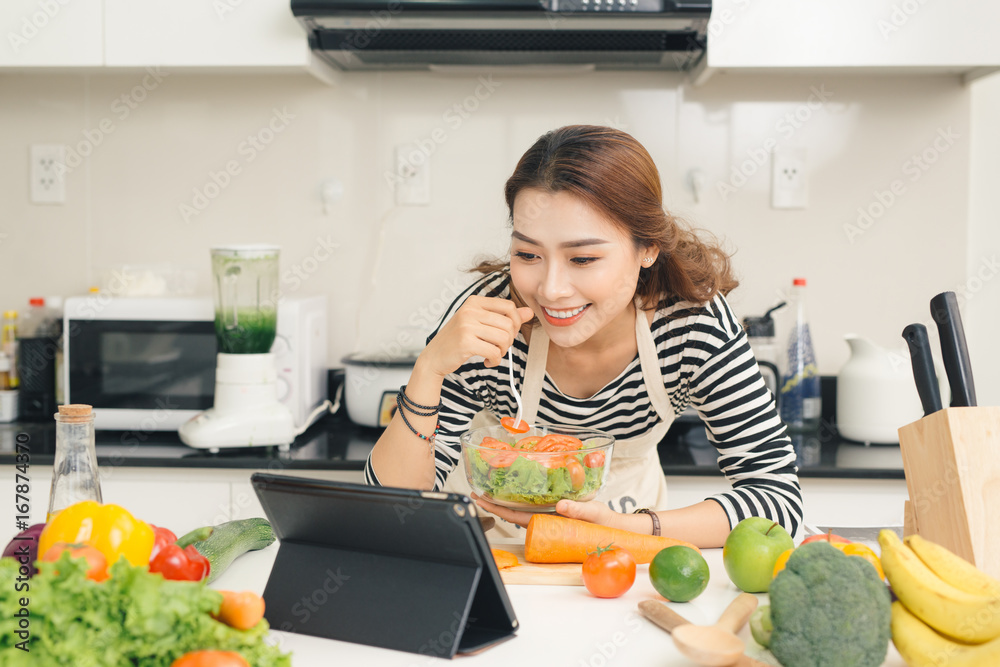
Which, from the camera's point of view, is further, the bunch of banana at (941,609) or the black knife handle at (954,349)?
the black knife handle at (954,349)

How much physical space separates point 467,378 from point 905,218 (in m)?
1.41

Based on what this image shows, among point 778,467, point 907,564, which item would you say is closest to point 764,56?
point 778,467

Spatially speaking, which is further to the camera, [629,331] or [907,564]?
[629,331]

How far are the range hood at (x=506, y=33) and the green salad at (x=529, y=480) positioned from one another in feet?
3.64

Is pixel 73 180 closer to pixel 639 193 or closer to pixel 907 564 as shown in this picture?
pixel 639 193

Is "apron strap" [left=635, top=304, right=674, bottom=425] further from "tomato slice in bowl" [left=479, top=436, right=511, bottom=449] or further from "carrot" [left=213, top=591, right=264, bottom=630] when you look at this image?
"carrot" [left=213, top=591, right=264, bottom=630]

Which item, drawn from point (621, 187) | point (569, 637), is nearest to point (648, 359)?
point (621, 187)

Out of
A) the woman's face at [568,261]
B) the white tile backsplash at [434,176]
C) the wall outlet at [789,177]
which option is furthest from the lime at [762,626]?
the wall outlet at [789,177]

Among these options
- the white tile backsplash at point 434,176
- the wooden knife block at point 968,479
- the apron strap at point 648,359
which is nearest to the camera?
the wooden knife block at point 968,479

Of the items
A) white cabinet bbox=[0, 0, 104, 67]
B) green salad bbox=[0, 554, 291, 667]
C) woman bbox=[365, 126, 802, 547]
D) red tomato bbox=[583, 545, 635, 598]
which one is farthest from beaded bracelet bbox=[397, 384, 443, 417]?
white cabinet bbox=[0, 0, 104, 67]

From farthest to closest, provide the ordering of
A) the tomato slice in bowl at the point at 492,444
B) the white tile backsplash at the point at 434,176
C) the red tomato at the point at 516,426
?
the white tile backsplash at the point at 434,176
the red tomato at the point at 516,426
the tomato slice in bowl at the point at 492,444

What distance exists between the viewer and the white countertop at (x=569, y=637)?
75 cm

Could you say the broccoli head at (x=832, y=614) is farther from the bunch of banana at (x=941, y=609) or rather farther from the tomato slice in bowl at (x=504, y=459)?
the tomato slice in bowl at (x=504, y=459)

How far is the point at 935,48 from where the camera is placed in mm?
1843
